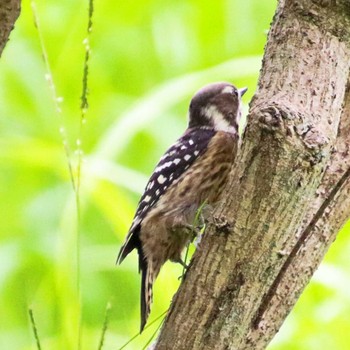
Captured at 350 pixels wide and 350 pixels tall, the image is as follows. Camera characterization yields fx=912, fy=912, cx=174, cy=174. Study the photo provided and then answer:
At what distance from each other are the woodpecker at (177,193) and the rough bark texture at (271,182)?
0.68m

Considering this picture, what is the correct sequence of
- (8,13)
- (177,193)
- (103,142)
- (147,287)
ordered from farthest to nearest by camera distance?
(103,142), (177,193), (147,287), (8,13)

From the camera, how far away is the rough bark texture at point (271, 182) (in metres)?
1.32

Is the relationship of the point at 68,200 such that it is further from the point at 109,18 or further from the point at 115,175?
the point at 109,18

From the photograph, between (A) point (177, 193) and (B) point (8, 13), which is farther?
(A) point (177, 193)

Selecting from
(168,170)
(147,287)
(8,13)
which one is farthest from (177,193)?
(8,13)

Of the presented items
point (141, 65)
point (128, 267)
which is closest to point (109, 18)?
point (141, 65)

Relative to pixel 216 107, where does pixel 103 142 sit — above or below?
below

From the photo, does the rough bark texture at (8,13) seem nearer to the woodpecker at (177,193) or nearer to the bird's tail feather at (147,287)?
the bird's tail feather at (147,287)

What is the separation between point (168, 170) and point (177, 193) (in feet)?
0.21

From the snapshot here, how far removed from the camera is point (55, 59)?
2.86 m

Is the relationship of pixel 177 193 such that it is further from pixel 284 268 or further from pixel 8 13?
pixel 8 13

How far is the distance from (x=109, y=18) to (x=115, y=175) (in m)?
0.61

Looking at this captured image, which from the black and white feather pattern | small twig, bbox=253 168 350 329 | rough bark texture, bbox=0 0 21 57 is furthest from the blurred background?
rough bark texture, bbox=0 0 21 57

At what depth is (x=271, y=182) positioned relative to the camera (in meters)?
1.33
